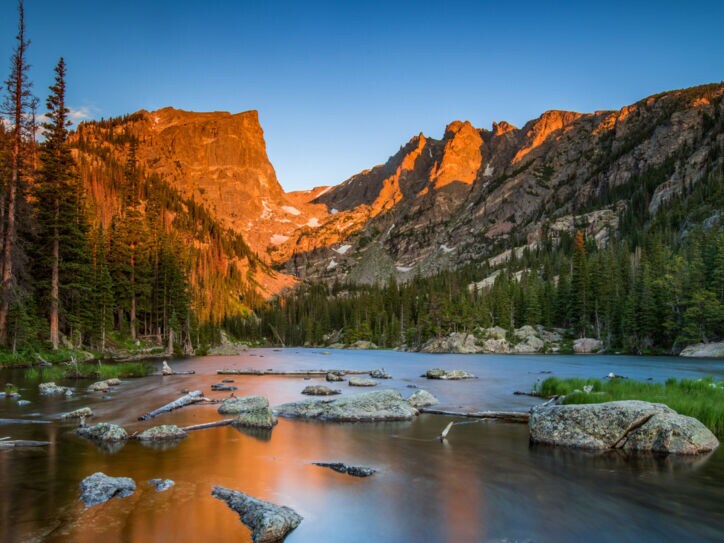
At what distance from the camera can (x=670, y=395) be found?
21.0 meters

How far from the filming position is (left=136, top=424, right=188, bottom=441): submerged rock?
16109 mm

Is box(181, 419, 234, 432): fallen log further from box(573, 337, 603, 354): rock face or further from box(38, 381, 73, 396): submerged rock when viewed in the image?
box(573, 337, 603, 354): rock face

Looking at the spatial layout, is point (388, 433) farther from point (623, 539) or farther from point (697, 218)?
point (697, 218)

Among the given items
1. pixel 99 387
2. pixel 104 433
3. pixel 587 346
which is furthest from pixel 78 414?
pixel 587 346

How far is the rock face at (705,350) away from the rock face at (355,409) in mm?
59368

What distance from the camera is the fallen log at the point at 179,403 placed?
67.7ft

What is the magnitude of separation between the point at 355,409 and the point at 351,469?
8318 millimetres

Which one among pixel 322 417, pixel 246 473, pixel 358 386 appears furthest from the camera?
pixel 358 386

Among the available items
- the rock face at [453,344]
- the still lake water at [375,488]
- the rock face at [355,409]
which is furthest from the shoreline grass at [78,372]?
the rock face at [453,344]

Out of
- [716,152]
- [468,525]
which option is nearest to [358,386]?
[468,525]

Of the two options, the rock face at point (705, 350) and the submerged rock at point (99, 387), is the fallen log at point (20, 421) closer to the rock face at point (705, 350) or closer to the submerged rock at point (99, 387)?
the submerged rock at point (99, 387)

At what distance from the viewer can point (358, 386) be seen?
33.8 m

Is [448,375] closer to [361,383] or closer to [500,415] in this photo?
[361,383]

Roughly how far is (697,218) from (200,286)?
136013 millimetres
